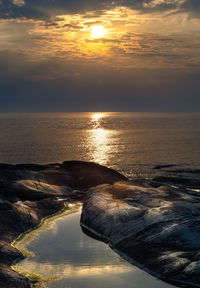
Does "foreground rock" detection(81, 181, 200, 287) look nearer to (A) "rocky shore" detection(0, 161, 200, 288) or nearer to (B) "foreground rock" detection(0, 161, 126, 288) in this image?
(A) "rocky shore" detection(0, 161, 200, 288)

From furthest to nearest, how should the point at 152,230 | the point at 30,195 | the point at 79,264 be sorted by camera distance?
1. the point at 30,195
2. the point at 152,230
3. the point at 79,264

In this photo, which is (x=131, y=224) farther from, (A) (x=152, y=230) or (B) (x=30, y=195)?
(B) (x=30, y=195)

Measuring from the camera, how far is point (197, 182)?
39156 mm

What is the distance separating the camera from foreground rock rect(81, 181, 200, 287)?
11062 millimetres

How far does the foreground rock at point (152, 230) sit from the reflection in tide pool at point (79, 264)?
0.49 meters

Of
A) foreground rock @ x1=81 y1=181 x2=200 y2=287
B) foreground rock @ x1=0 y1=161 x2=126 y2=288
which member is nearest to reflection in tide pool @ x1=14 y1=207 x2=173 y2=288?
foreground rock @ x1=81 y1=181 x2=200 y2=287

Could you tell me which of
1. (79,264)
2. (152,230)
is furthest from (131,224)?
(79,264)

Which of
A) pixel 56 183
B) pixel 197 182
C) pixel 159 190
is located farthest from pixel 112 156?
pixel 159 190

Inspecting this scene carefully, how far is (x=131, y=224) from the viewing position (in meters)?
14.7

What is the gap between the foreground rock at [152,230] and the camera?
1106 cm

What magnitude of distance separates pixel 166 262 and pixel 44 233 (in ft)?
22.0

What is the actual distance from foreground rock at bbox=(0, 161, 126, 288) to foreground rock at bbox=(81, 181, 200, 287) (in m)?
2.96

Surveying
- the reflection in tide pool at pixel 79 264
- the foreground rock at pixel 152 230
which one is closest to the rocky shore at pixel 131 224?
the foreground rock at pixel 152 230

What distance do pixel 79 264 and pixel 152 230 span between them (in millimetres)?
3215
